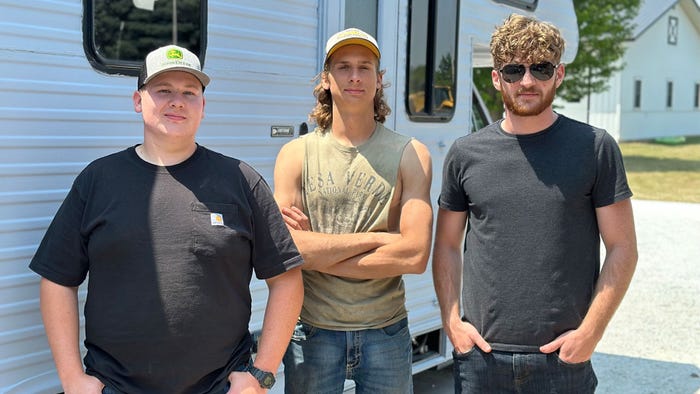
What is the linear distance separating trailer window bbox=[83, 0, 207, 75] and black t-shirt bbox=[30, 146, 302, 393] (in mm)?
593

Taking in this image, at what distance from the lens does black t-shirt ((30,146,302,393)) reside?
2.13 m

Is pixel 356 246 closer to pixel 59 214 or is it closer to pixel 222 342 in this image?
pixel 222 342

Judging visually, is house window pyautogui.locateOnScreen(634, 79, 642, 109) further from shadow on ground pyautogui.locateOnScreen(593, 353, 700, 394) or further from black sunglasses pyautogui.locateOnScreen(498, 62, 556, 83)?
black sunglasses pyautogui.locateOnScreen(498, 62, 556, 83)

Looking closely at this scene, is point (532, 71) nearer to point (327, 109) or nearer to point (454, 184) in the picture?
point (454, 184)

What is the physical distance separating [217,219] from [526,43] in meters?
1.10

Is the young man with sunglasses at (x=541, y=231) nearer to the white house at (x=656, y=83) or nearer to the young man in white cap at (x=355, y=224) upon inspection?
the young man in white cap at (x=355, y=224)

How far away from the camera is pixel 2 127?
237cm

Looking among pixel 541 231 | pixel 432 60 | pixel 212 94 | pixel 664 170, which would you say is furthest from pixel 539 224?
pixel 664 170

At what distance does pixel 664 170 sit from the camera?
68.3 feet

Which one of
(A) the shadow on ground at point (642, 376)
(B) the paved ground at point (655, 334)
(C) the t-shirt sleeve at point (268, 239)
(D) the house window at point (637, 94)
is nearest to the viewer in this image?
(C) the t-shirt sleeve at point (268, 239)

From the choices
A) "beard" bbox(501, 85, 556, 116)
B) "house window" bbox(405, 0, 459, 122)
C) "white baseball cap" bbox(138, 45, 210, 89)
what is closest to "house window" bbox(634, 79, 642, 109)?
"house window" bbox(405, 0, 459, 122)

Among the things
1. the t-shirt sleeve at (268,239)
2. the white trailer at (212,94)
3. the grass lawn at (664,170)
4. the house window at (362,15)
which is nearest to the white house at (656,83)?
the grass lawn at (664,170)

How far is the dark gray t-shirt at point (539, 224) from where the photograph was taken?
243 centimetres

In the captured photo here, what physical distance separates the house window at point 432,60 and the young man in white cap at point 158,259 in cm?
204
